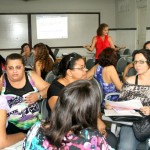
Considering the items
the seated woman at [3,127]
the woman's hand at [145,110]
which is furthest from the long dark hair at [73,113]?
the woman's hand at [145,110]

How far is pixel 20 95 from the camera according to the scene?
2.40m

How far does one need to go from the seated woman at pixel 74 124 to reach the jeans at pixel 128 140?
107cm

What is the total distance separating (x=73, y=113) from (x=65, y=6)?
28.5 feet

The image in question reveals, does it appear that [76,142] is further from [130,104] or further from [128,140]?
[128,140]

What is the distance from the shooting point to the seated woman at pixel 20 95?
2361mm

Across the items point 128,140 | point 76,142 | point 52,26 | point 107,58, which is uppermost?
point 52,26

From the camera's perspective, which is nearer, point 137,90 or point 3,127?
point 3,127

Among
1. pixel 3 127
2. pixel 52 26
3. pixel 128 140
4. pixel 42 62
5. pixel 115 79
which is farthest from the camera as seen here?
pixel 52 26

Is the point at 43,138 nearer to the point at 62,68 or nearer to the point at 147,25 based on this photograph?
the point at 62,68

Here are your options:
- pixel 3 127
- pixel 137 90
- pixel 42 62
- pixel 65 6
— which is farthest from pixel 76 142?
pixel 65 6

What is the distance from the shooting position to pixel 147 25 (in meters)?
7.70

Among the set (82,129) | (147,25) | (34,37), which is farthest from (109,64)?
(34,37)

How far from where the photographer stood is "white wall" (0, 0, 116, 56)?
933cm

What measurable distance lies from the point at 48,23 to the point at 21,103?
7.66 meters
